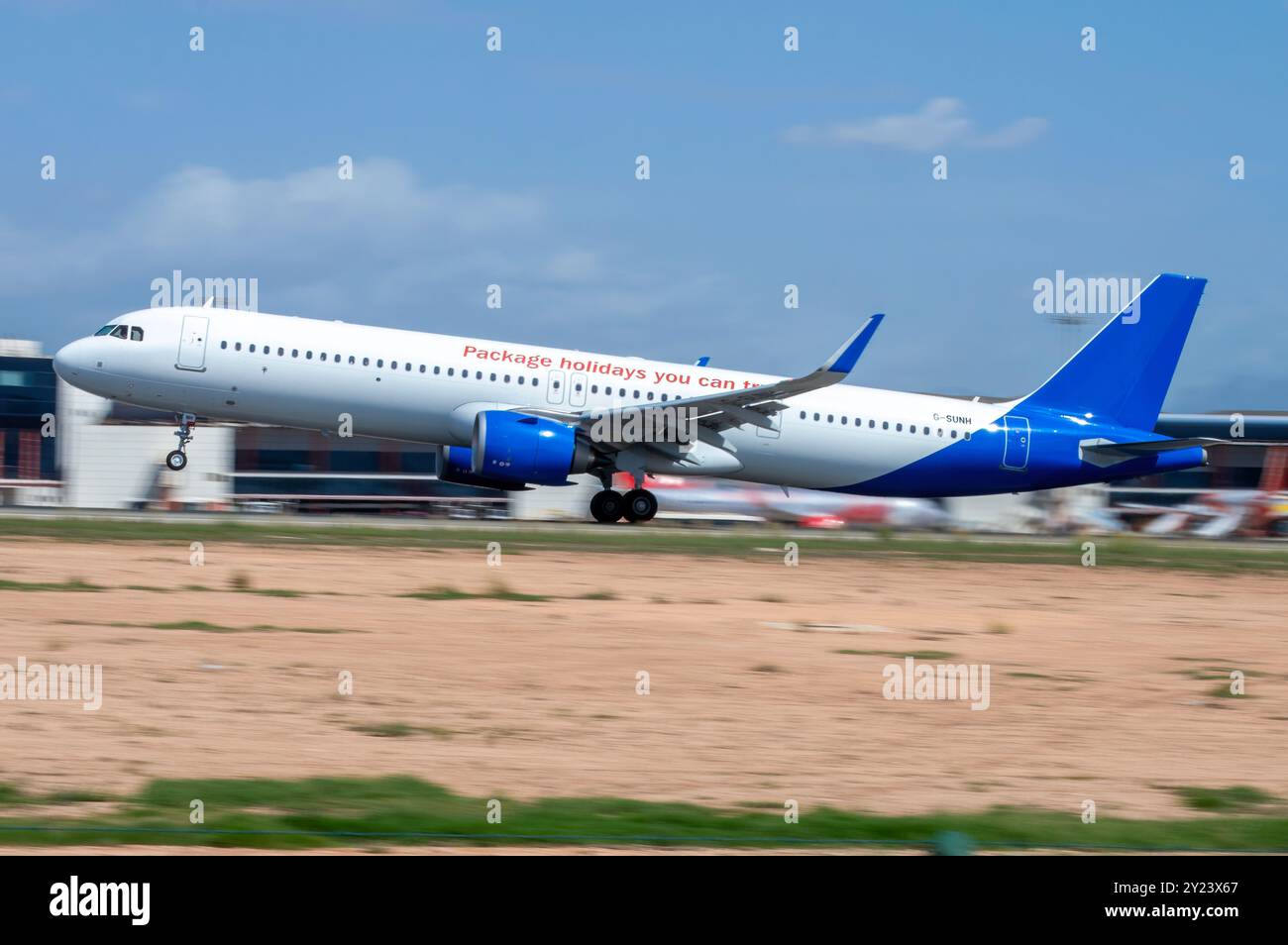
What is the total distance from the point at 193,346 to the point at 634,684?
16.4m

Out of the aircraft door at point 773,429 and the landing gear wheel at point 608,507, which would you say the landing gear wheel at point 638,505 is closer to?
the landing gear wheel at point 608,507

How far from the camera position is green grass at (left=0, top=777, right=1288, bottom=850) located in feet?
28.2

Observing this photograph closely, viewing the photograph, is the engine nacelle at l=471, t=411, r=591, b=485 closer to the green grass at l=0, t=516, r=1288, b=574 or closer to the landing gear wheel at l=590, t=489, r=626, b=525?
the green grass at l=0, t=516, r=1288, b=574

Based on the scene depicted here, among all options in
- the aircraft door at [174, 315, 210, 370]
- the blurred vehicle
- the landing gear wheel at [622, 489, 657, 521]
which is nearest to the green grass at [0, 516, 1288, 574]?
the landing gear wheel at [622, 489, 657, 521]

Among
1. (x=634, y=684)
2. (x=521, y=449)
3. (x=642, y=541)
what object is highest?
(x=521, y=449)

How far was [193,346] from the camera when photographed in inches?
1073

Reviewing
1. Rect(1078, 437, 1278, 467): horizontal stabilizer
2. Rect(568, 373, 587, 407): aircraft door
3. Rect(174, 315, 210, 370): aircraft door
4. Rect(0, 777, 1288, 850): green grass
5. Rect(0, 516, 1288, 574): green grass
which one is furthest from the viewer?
Rect(1078, 437, 1278, 467): horizontal stabilizer

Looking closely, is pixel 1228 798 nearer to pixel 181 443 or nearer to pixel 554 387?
pixel 554 387

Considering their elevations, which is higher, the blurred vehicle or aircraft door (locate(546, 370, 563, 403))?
aircraft door (locate(546, 370, 563, 403))

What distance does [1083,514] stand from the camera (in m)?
46.0

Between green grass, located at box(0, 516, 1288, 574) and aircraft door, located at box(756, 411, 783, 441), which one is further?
aircraft door, located at box(756, 411, 783, 441)

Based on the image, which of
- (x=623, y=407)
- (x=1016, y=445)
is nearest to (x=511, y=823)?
(x=623, y=407)

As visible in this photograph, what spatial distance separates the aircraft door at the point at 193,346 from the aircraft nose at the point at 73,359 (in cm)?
207

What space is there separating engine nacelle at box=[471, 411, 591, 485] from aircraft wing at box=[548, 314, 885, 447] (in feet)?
2.67
